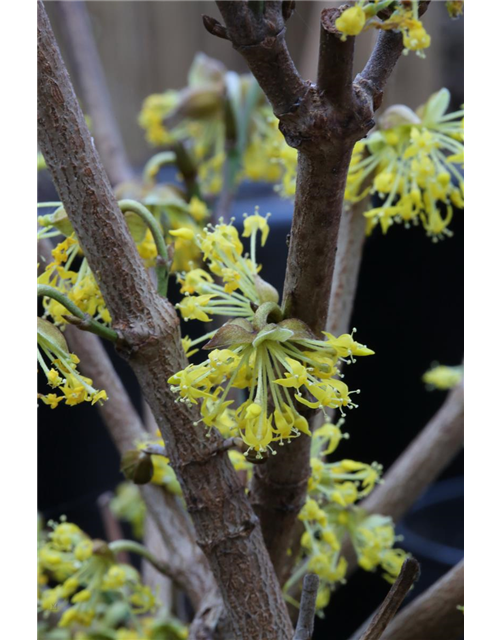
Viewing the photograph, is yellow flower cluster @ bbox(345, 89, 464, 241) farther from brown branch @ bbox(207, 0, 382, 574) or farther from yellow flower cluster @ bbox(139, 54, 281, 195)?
yellow flower cluster @ bbox(139, 54, 281, 195)

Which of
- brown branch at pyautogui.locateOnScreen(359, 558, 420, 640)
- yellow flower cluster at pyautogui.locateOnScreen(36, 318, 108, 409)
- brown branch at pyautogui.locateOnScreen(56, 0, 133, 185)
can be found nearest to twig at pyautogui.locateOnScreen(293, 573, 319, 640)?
brown branch at pyautogui.locateOnScreen(359, 558, 420, 640)

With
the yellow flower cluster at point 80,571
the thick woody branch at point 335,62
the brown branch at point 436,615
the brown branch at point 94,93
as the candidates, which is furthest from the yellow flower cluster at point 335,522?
the brown branch at point 94,93

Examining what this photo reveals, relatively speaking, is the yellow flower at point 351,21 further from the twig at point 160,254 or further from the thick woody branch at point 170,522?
the thick woody branch at point 170,522

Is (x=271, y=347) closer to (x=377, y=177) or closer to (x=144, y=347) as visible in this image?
(x=144, y=347)

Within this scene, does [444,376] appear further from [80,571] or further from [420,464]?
[80,571]
